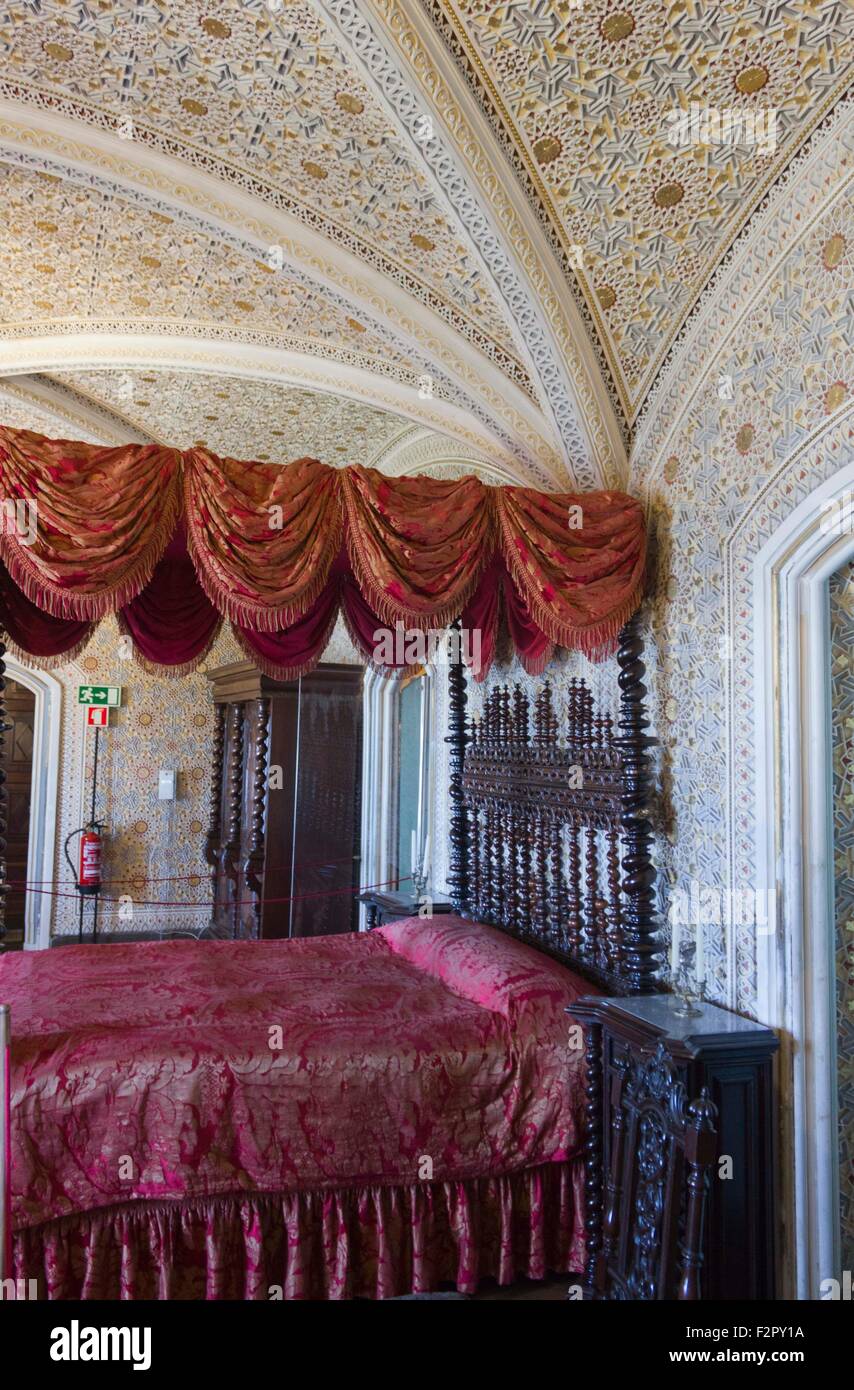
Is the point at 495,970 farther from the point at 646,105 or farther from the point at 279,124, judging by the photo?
the point at 279,124

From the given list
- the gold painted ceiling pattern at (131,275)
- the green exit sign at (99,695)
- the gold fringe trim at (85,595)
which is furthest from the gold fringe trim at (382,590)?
the green exit sign at (99,695)

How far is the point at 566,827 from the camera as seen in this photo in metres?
4.19

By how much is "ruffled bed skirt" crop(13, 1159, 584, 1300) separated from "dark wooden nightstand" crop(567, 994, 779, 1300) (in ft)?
1.04

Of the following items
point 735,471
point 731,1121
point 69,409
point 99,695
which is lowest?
point 731,1121

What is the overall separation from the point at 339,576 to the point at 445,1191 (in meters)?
2.40

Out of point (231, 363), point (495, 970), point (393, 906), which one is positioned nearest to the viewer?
point (495, 970)

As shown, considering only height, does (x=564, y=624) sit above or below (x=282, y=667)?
above

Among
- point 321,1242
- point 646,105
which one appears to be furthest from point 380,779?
point 646,105

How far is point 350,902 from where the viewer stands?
763cm

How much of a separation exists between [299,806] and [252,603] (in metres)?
4.09

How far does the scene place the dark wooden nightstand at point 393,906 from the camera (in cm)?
552

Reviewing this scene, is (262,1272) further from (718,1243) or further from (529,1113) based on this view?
(718,1243)

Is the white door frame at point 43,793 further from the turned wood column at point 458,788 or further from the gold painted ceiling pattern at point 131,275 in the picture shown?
the turned wood column at point 458,788
